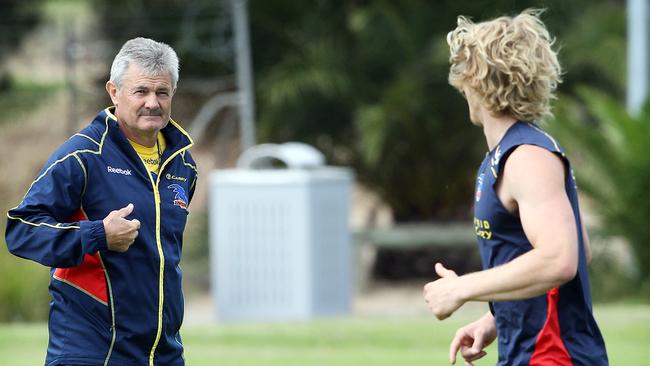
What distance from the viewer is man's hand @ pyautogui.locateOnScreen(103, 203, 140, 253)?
4.12 m

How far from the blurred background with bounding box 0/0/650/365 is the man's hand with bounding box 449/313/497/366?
33.6 feet

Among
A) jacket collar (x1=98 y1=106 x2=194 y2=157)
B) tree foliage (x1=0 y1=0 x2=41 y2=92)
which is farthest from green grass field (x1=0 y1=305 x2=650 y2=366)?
tree foliage (x1=0 y1=0 x2=41 y2=92)

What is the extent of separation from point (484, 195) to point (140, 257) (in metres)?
1.31

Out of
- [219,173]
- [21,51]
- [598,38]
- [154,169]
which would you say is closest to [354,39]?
[598,38]

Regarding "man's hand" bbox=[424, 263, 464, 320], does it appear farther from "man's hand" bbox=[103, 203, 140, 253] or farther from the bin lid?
the bin lid

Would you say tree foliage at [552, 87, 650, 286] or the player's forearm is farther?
tree foliage at [552, 87, 650, 286]

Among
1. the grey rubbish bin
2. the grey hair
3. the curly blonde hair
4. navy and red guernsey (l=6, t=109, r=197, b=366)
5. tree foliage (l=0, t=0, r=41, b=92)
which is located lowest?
navy and red guernsey (l=6, t=109, r=197, b=366)

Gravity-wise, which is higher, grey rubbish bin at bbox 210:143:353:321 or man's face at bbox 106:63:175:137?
grey rubbish bin at bbox 210:143:353:321

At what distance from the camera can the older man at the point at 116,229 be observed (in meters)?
4.17

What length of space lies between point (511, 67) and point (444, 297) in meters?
0.70

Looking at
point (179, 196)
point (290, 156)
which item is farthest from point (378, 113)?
point (179, 196)

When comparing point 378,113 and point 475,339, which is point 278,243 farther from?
point 475,339

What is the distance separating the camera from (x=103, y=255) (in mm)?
4297

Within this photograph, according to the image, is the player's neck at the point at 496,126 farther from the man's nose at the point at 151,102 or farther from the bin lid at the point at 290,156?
the bin lid at the point at 290,156
